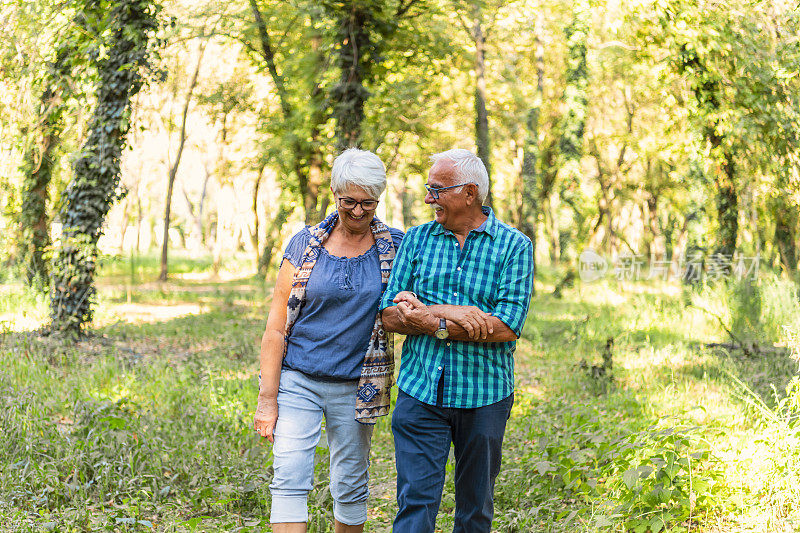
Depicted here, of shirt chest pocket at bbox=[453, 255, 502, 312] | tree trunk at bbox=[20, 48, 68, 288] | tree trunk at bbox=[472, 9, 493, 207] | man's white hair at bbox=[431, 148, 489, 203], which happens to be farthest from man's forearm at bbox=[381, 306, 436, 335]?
tree trunk at bbox=[472, 9, 493, 207]

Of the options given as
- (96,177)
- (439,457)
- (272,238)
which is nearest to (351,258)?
(439,457)

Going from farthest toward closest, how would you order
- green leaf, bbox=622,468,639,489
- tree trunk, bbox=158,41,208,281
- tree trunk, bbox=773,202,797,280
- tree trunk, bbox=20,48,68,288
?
1. tree trunk, bbox=158,41,208,281
2. tree trunk, bbox=773,202,797,280
3. tree trunk, bbox=20,48,68,288
4. green leaf, bbox=622,468,639,489

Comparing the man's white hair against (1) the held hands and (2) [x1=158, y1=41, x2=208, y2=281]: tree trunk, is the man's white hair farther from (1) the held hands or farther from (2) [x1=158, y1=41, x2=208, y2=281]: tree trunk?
(2) [x1=158, y1=41, x2=208, y2=281]: tree trunk

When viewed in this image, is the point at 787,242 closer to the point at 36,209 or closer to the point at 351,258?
the point at 351,258

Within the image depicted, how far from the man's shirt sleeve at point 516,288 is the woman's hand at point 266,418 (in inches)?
48.6

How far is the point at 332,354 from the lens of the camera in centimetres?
372

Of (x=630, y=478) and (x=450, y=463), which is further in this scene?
(x=450, y=463)

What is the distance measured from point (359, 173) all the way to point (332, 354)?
3.04 feet

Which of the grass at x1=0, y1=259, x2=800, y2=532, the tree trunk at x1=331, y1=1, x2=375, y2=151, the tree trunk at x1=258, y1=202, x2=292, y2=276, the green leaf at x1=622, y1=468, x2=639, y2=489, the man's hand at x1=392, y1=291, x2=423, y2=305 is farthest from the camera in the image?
the tree trunk at x1=258, y1=202, x2=292, y2=276

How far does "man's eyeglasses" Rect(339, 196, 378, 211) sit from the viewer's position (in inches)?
144

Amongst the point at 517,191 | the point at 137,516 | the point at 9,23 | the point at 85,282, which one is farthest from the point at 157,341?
the point at 517,191

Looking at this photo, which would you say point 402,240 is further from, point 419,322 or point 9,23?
point 9,23

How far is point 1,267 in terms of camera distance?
46.3 ft

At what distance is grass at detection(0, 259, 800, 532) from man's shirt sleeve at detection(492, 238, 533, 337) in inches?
50.7
